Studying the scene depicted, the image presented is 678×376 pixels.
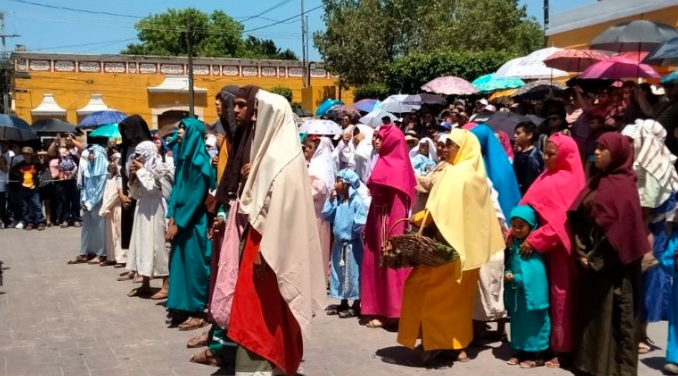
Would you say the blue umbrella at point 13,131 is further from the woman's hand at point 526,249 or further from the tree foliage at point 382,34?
the tree foliage at point 382,34

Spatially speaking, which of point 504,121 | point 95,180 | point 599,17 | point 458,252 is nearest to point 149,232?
point 95,180

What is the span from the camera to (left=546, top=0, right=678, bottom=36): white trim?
1699 cm

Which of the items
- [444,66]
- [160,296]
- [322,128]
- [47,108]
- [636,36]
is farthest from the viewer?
[47,108]

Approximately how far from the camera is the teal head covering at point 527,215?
6078 mm

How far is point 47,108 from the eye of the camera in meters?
37.1

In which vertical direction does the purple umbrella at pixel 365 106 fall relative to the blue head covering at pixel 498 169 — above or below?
above

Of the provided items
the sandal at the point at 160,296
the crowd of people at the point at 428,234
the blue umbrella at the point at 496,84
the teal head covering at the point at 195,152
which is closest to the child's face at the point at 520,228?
the crowd of people at the point at 428,234

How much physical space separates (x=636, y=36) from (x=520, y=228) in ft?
20.8

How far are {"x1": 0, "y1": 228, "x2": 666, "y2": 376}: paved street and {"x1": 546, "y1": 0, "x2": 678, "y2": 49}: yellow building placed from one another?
11.2 m

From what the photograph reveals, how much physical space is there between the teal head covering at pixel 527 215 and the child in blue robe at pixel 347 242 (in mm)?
2003

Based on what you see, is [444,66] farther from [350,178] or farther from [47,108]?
[47,108]

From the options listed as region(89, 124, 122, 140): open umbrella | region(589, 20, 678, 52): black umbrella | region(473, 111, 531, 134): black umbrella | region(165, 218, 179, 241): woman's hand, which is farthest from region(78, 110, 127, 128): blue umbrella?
region(165, 218, 179, 241): woman's hand

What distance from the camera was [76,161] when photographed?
56.5 feet

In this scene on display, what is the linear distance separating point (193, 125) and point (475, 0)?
97.0 ft
